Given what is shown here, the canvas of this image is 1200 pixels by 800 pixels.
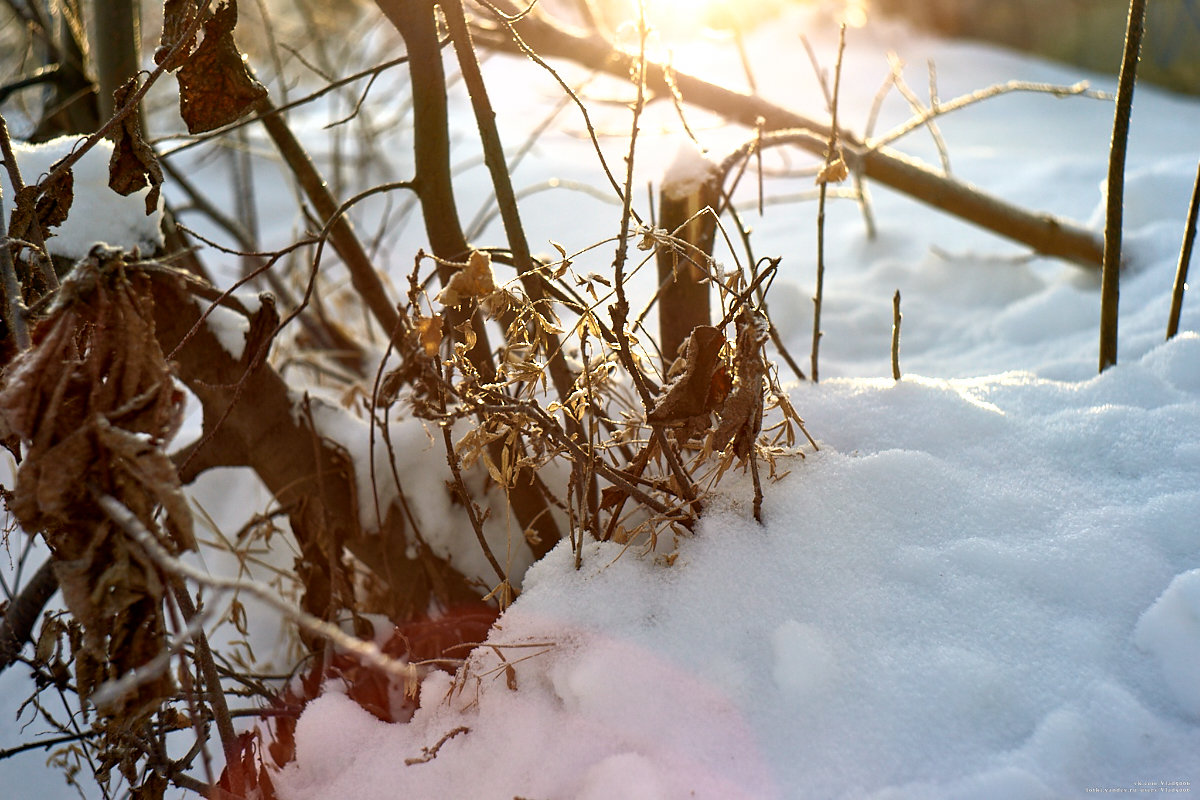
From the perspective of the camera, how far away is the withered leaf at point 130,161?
96cm

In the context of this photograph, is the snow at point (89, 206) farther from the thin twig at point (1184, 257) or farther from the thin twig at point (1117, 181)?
the thin twig at point (1184, 257)

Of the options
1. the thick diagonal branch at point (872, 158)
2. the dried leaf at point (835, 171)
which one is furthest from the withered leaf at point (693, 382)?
the thick diagonal branch at point (872, 158)

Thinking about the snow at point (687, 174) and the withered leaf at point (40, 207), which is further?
the snow at point (687, 174)

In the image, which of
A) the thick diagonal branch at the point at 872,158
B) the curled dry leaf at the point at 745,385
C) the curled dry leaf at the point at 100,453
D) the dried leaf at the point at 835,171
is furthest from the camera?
the thick diagonal branch at the point at 872,158

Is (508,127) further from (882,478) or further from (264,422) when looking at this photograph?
(882,478)

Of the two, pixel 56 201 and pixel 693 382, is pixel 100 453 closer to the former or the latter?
pixel 56 201

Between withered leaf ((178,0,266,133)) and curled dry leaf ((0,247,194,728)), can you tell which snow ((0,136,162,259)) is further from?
curled dry leaf ((0,247,194,728))

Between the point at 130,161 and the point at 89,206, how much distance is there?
0.89ft

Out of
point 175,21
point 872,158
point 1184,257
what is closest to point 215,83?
point 175,21

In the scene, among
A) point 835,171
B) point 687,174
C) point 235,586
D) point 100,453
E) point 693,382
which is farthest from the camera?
point 687,174

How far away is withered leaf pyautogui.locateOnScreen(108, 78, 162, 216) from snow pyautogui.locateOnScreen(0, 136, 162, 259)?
0.59 feet

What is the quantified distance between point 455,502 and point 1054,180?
2.59 meters

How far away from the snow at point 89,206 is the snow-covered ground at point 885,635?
75 cm

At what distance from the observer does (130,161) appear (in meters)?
0.98
